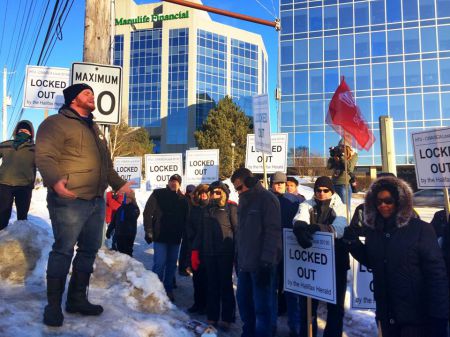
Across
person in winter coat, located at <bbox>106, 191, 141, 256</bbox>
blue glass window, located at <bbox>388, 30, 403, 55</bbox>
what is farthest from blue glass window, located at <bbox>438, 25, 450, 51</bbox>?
person in winter coat, located at <bbox>106, 191, 141, 256</bbox>

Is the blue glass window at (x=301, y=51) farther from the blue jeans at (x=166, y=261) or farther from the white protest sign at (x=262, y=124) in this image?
the blue jeans at (x=166, y=261)

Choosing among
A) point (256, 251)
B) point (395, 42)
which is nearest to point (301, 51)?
point (395, 42)

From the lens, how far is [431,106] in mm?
37938

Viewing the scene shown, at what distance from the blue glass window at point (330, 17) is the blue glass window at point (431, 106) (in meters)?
10.8

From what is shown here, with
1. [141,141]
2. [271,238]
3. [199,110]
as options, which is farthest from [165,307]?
[199,110]

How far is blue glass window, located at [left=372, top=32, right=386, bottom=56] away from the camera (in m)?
39.7

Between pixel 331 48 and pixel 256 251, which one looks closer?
pixel 256 251

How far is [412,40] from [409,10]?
108 inches

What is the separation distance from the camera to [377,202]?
3703mm

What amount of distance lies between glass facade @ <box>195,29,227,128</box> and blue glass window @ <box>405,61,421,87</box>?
32.5m

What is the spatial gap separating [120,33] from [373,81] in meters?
43.8

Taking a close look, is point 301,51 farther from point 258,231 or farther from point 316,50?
point 258,231

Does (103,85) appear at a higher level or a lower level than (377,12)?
lower

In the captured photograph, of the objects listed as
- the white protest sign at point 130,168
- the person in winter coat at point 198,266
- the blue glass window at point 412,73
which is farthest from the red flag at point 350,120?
the blue glass window at point 412,73
